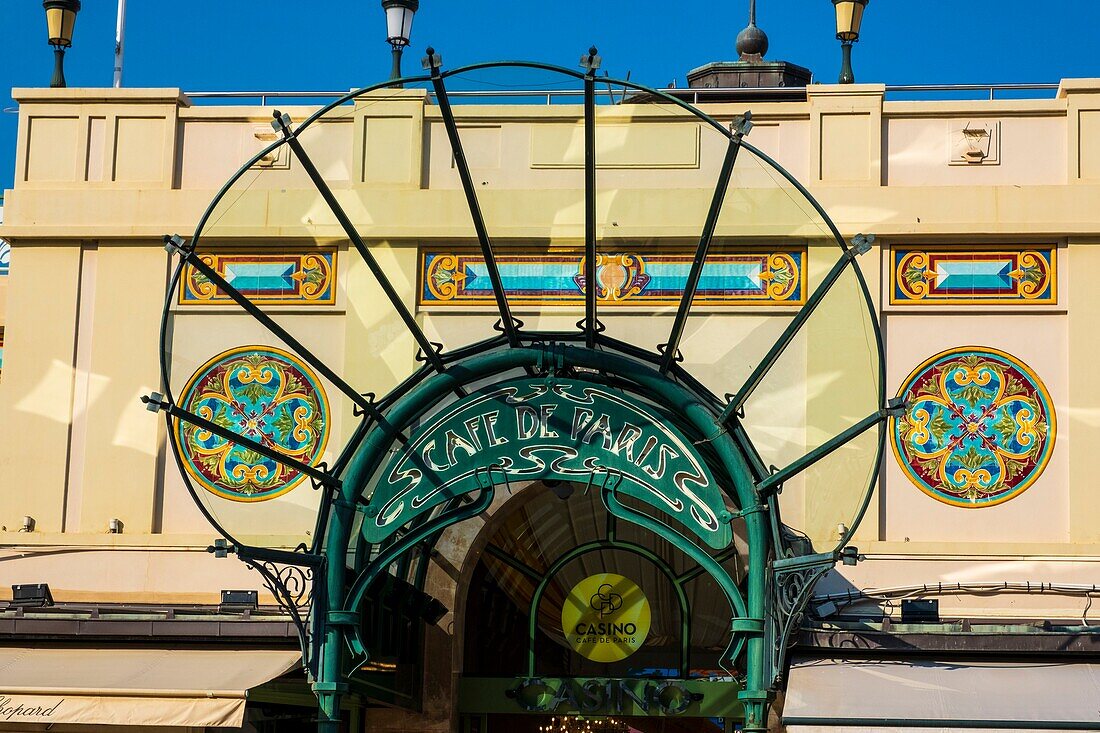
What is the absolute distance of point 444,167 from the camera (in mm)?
17062

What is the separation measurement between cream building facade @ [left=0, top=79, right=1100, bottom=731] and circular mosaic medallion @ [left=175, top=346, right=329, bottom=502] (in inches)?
9.5

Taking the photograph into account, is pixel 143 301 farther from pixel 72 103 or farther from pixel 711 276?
pixel 711 276

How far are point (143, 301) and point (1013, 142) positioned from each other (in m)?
8.36

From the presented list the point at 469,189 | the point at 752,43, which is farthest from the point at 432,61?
the point at 752,43

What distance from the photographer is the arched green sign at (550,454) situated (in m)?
12.9

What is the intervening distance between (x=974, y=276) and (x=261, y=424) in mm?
6698

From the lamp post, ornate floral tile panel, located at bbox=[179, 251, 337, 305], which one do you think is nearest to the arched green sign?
ornate floral tile panel, located at bbox=[179, 251, 337, 305]

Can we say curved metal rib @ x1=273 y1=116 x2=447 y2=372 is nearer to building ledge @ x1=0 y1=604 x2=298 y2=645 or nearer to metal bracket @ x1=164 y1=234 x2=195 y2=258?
metal bracket @ x1=164 y1=234 x2=195 y2=258

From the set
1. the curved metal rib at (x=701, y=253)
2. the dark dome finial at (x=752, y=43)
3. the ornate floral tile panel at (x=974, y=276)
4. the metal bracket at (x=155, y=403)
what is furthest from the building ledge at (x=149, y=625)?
the dark dome finial at (x=752, y=43)

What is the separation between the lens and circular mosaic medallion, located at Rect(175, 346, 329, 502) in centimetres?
1644

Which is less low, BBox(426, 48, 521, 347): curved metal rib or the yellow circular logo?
BBox(426, 48, 521, 347): curved metal rib

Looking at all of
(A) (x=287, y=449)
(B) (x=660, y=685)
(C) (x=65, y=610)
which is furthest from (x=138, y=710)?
(B) (x=660, y=685)

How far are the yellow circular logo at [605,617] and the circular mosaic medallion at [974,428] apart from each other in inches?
110

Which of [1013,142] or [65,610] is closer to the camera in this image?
[65,610]
